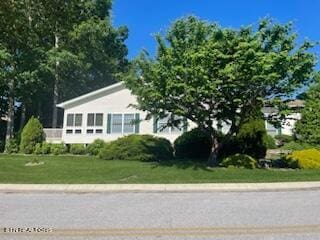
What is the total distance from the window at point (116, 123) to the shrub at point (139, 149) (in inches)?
301

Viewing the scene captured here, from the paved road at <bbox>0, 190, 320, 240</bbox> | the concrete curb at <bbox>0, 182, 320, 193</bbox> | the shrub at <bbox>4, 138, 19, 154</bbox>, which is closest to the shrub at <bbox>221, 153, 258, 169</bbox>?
the concrete curb at <bbox>0, 182, 320, 193</bbox>

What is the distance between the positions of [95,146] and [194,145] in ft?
26.9

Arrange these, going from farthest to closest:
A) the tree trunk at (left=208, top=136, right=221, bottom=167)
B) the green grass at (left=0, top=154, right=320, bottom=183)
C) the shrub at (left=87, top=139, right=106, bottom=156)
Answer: the shrub at (left=87, top=139, right=106, bottom=156), the tree trunk at (left=208, top=136, right=221, bottom=167), the green grass at (left=0, top=154, right=320, bottom=183)

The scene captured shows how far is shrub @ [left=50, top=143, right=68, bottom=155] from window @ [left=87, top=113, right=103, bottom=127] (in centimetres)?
262

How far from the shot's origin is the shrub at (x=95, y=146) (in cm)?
3041

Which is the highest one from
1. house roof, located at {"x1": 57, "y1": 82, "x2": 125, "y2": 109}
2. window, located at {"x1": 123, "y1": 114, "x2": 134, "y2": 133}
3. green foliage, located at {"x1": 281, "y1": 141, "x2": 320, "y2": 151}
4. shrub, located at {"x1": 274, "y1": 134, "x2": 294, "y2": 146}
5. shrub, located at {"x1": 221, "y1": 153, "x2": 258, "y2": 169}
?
house roof, located at {"x1": 57, "y1": 82, "x2": 125, "y2": 109}

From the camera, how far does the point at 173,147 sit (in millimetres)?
25766

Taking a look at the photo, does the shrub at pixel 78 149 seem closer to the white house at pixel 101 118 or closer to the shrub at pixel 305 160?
the white house at pixel 101 118

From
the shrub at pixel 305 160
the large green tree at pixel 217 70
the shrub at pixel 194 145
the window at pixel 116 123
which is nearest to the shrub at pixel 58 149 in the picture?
the window at pixel 116 123

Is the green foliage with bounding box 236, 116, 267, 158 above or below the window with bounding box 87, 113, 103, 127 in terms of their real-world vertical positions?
below

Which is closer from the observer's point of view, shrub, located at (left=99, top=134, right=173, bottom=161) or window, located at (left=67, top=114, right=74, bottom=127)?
shrub, located at (left=99, top=134, right=173, bottom=161)

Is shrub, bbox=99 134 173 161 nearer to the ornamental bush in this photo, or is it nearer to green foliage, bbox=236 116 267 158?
the ornamental bush

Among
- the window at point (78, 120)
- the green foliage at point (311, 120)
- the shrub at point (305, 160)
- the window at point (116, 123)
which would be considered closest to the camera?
the shrub at point (305, 160)

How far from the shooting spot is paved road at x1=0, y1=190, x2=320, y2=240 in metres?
7.31
